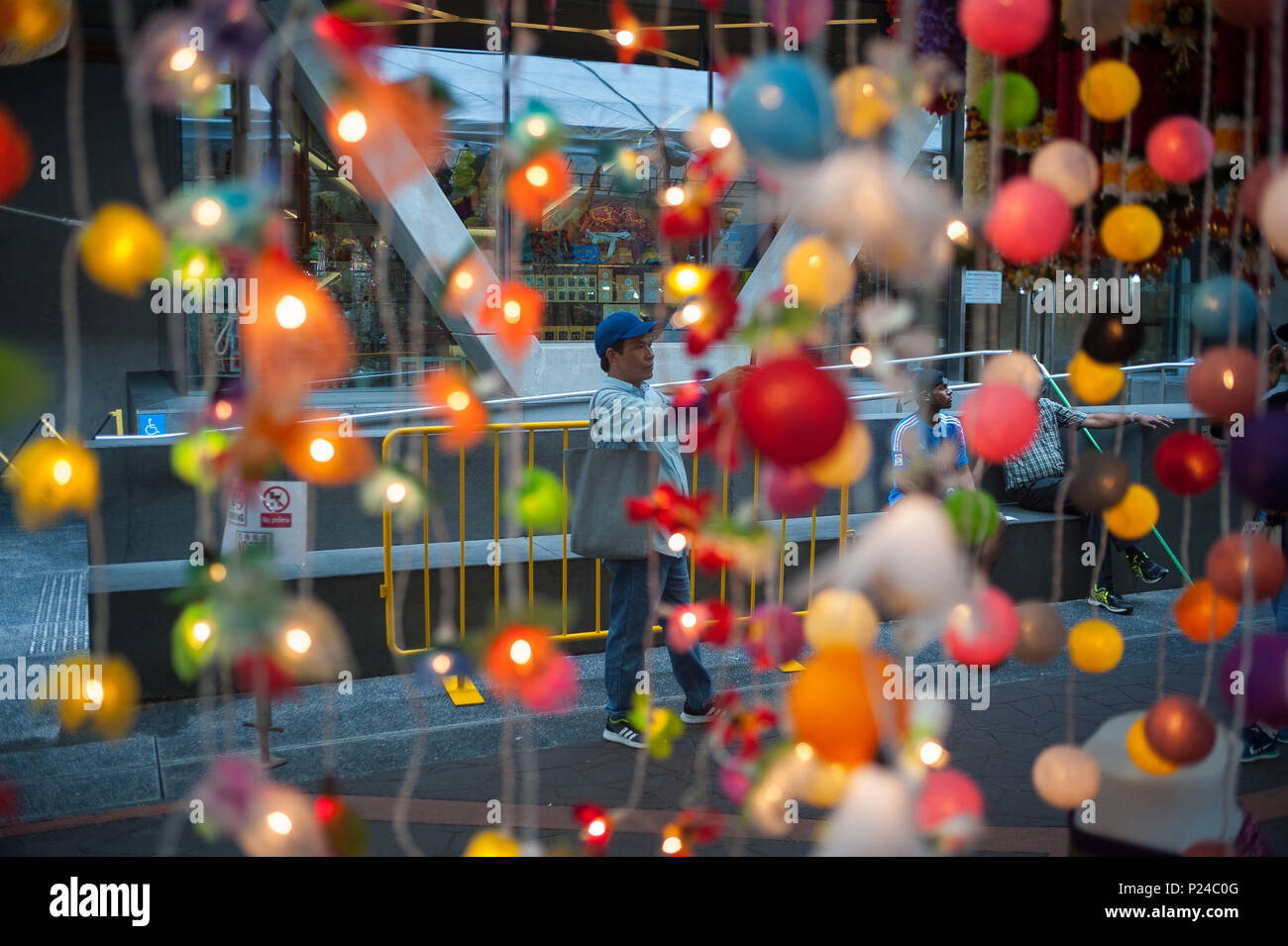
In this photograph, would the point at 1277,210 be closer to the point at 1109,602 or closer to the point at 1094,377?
the point at 1094,377

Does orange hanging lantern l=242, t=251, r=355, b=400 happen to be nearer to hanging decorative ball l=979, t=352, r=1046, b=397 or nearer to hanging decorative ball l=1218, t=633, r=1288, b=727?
A: hanging decorative ball l=979, t=352, r=1046, b=397

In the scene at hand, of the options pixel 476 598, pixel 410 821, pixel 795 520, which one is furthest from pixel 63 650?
pixel 795 520

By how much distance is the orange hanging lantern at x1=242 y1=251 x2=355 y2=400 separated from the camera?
1829mm

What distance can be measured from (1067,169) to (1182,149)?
25 centimetres

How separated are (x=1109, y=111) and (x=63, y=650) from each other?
5.59 metres

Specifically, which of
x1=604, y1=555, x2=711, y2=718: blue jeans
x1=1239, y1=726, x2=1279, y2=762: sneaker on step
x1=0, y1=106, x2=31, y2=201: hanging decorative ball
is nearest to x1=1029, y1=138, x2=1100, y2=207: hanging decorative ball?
x1=0, y1=106, x2=31, y2=201: hanging decorative ball

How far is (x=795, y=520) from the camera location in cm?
697

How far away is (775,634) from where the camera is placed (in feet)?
7.80

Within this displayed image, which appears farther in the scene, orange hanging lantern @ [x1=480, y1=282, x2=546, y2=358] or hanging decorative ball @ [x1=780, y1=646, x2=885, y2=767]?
orange hanging lantern @ [x1=480, y1=282, x2=546, y2=358]

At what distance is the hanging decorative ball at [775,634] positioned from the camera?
237cm

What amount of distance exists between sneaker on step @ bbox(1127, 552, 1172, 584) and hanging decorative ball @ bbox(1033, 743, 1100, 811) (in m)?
5.02

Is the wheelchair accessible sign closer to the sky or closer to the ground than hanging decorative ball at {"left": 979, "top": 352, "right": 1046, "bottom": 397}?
closer to the ground

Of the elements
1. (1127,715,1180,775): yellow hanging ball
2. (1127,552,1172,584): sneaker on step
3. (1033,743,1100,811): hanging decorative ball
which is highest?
(1127,715,1180,775): yellow hanging ball
